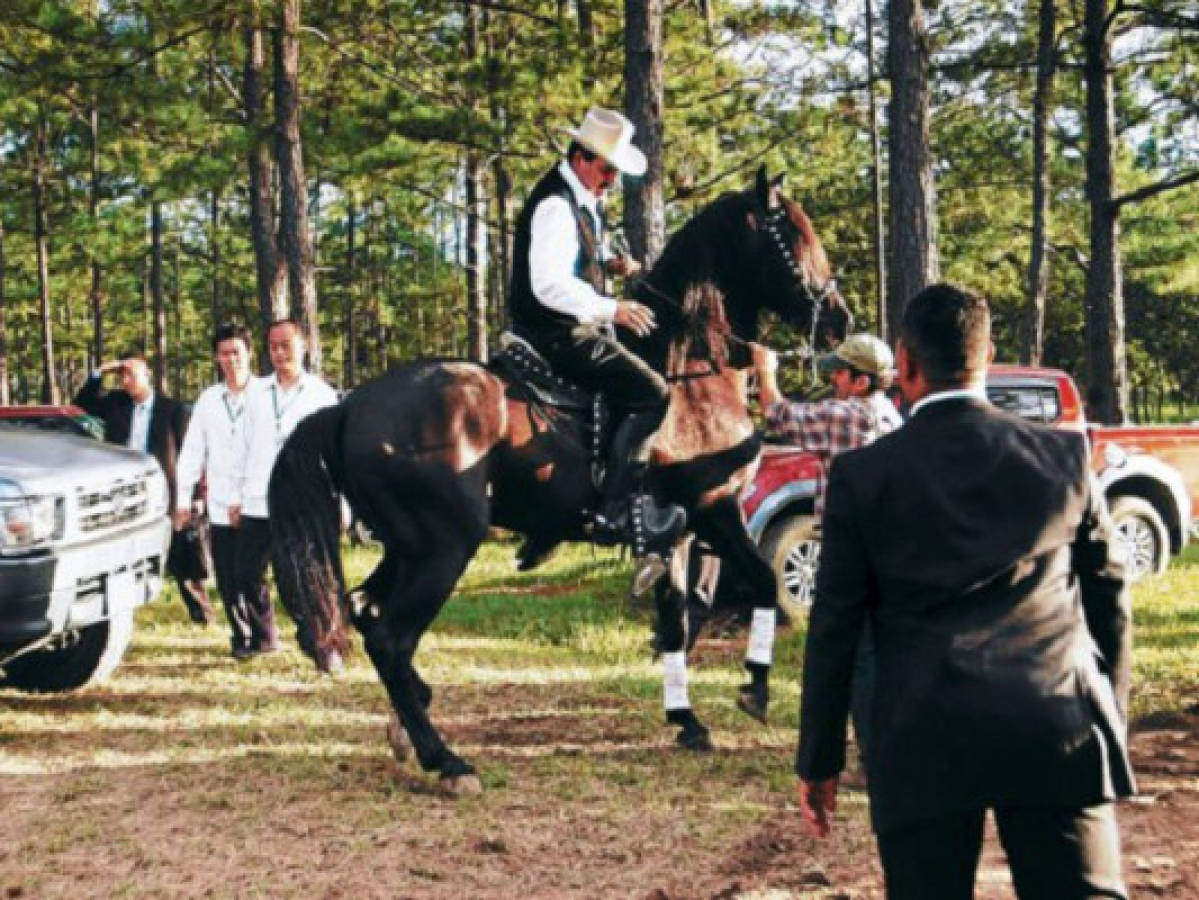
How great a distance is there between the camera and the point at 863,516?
2.69 m

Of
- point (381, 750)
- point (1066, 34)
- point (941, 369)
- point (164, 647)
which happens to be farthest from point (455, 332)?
point (941, 369)

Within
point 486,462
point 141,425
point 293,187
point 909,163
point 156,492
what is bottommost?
point 156,492

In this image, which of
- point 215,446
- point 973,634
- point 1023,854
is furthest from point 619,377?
point 1023,854

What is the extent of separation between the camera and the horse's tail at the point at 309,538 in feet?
20.9

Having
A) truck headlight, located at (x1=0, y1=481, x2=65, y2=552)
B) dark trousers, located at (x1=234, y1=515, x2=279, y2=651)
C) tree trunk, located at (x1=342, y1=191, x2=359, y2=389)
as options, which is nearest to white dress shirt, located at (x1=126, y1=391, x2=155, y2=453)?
dark trousers, located at (x1=234, y1=515, x2=279, y2=651)

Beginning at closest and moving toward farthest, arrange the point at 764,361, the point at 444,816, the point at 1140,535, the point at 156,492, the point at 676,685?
1. the point at 444,816
2. the point at 676,685
3. the point at 764,361
4. the point at 156,492
5. the point at 1140,535

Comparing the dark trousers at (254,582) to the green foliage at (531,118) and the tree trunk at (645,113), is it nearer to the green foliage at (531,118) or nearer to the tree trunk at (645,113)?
the tree trunk at (645,113)

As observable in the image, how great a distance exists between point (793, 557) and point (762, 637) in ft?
10.1

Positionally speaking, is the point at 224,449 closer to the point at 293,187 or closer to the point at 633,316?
the point at 633,316

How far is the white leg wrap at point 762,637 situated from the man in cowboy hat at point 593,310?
753mm

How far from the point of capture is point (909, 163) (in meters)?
10.3

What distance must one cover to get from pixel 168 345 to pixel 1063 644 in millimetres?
47628

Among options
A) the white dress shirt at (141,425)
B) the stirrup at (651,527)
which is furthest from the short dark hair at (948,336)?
the white dress shirt at (141,425)

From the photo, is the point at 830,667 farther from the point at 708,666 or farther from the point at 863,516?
the point at 708,666
